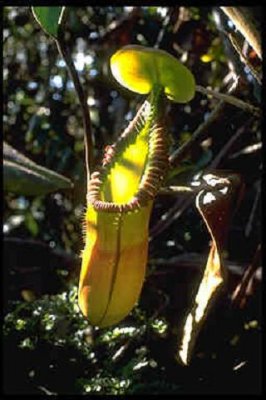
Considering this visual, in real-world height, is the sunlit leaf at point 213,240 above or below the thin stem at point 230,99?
below

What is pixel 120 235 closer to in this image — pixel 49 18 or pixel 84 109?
pixel 84 109

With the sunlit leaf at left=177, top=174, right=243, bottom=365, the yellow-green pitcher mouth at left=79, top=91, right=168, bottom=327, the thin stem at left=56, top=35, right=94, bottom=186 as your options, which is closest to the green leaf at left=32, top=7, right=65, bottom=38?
the thin stem at left=56, top=35, right=94, bottom=186

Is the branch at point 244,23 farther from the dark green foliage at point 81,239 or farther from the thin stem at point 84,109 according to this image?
the dark green foliage at point 81,239

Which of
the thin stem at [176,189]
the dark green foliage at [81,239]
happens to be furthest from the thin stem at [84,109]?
the dark green foliage at [81,239]

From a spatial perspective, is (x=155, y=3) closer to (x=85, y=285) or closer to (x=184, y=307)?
(x=184, y=307)

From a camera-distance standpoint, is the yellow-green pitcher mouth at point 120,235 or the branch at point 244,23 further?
the yellow-green pitcher mouth at point 120,235

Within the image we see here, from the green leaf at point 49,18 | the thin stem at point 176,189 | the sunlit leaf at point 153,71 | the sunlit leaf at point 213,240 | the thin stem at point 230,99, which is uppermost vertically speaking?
the green leaf at point 49,18

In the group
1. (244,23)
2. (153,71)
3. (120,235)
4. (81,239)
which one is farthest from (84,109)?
(81,239)

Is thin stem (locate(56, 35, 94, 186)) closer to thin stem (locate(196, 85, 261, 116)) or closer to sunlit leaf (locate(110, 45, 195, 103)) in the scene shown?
sunlit leaf (locate(110, 45, 195, 103))
